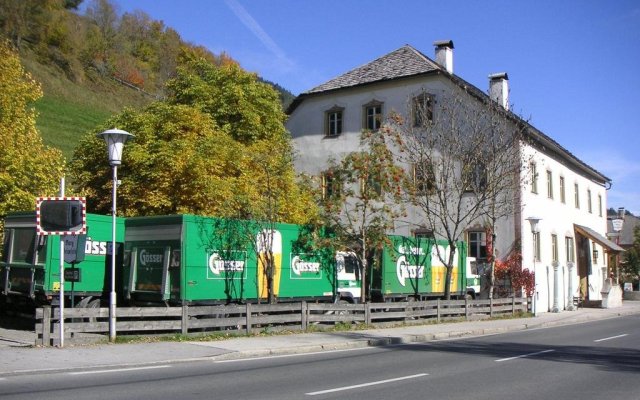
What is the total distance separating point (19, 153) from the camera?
75.9 feet

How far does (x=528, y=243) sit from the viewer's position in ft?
110

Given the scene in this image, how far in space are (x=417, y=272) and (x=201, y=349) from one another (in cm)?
1318

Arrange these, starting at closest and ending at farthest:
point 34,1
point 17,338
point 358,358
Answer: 1. point 358,358
2. point 17,338
3. point 34,1

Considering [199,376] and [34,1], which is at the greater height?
[34,1]

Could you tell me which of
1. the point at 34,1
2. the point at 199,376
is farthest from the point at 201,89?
the point at 34,1

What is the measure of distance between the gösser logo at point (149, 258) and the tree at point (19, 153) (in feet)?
19.7

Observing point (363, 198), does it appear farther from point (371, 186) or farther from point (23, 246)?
point (23, 246)

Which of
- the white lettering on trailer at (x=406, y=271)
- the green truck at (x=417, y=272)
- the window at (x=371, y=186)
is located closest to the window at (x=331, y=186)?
the window at (x=371, y=186)

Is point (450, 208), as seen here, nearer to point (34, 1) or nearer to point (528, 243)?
point (528, 243)

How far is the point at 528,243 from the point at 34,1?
2543 inches

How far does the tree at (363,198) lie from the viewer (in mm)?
23406

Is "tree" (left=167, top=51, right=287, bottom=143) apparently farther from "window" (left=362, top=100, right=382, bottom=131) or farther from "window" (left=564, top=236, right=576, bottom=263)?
"window" (left=564, top=236, right=576, bottom=263)

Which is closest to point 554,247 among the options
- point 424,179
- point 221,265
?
point 424,179

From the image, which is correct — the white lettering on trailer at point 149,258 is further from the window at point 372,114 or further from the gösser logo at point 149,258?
the window at point 372,114
